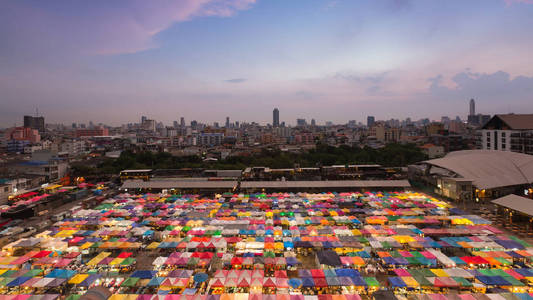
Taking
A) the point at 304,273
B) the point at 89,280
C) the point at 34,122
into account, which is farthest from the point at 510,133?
the point at 34,122

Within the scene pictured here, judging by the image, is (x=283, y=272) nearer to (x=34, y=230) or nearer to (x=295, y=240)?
(x=295, y=240)

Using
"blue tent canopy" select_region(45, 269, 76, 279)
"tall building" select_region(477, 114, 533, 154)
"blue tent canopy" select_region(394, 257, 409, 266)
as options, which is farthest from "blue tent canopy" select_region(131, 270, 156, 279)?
"tall building" select_region(477, 114, 533, 154)

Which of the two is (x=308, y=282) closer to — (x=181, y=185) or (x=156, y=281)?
(x=156, y=281)

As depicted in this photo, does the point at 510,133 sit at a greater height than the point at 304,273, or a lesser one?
greater

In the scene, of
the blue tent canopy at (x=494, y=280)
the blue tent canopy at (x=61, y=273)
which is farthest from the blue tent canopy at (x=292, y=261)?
the blue tent canopy at (x=61, y=273)

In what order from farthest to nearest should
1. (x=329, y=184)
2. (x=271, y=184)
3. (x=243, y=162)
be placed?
1. (x=243, y=162)
2. (x=271, y=184)
3. (x=329, y=184)

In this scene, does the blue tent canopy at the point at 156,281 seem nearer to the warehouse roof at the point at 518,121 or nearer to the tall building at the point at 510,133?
the tall building at the point at 510,133

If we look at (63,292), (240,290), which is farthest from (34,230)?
(240,290)
